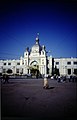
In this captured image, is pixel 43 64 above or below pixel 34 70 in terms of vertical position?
above

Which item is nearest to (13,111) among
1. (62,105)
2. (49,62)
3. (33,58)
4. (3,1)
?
(62,105)

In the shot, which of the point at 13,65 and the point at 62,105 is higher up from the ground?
the point at 13,65

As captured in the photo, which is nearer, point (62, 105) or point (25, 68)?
point (62, 105)

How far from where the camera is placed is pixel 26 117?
9.52 ft

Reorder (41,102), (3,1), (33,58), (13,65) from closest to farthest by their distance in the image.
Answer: (3,1), (41,102), (13,65), (33,58)

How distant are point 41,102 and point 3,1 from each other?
77.0 inches

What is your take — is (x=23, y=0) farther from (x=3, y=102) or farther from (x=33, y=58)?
(x=33, y=58)

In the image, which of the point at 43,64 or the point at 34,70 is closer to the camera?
the point at 34,70

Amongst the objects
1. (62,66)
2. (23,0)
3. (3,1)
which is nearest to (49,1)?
(23,0)

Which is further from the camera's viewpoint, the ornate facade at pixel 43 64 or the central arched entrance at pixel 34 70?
the ornate facade at pixel 43 64

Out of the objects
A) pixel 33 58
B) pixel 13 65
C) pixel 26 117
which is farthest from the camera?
pixel 33 58

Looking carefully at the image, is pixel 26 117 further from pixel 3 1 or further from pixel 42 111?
pixel 3 1

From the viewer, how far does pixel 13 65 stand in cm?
1747

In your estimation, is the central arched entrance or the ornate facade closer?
the central arched entrance
